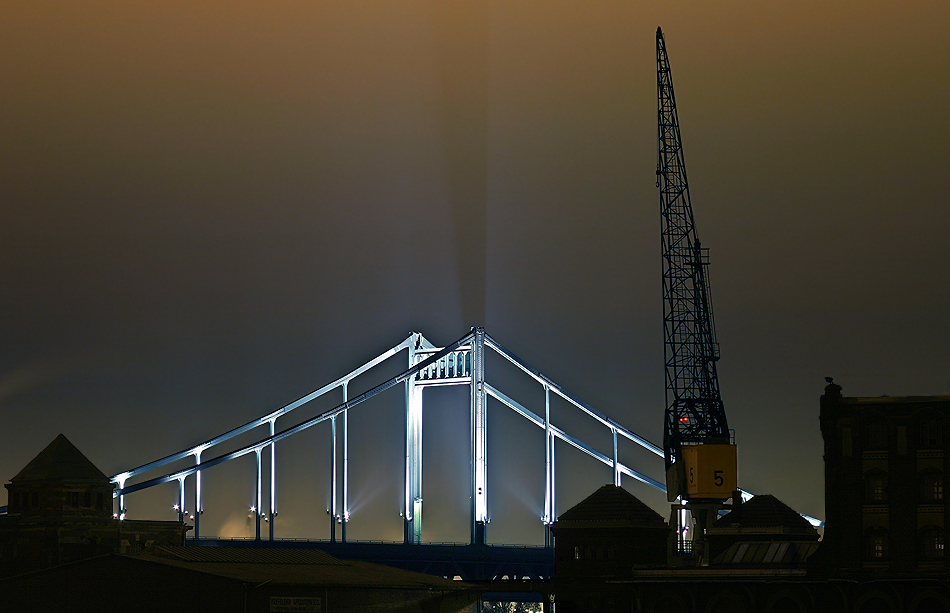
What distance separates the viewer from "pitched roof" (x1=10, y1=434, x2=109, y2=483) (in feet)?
445

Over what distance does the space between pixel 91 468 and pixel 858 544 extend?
61184 mm

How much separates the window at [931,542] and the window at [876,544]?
2.41 metres

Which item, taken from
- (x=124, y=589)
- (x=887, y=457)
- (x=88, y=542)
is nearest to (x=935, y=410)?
(x=887, y=457)

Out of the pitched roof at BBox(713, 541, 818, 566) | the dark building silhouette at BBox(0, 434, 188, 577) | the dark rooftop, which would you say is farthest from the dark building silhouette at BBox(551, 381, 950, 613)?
the dark building silhouette at BBox(0, 434, 188, 577)

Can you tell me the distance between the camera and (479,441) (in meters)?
185

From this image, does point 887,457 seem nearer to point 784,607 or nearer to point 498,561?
point 784,607

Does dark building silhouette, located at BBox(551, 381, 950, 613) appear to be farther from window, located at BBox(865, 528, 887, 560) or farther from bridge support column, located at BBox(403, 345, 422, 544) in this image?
bridge support column, located at BBox(403, 345, 422, 544)

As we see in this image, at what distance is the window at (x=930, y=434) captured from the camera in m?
111

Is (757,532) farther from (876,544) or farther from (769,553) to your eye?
(876,544)

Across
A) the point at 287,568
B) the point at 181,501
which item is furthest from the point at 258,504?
the point at 287,568

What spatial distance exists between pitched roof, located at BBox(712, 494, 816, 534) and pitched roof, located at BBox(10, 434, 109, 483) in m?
49.5

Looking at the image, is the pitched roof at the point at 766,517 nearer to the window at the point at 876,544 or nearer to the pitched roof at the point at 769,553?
the pitched roof at the point at 769,553

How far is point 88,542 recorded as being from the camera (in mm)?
132875

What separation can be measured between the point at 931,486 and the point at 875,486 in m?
3.53
